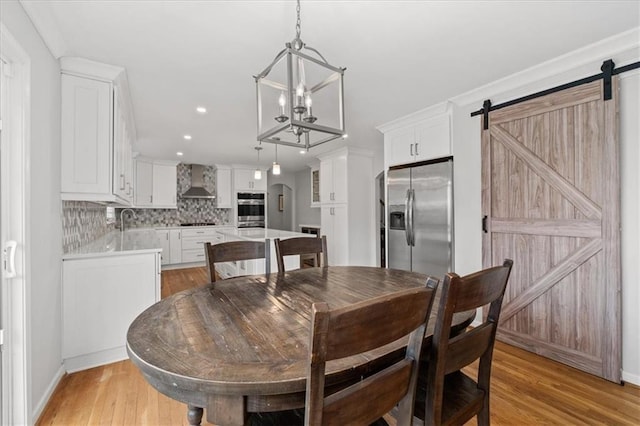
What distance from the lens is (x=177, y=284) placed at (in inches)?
197

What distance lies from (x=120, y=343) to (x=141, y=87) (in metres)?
2.29

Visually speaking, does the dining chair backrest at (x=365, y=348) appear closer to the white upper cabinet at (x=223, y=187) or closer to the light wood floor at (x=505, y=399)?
the light wood floor at (x=505, y=399)

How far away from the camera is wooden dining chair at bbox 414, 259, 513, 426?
0.96 metres

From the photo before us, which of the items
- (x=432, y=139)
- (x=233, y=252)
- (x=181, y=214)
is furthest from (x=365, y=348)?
(x=181, y=214)

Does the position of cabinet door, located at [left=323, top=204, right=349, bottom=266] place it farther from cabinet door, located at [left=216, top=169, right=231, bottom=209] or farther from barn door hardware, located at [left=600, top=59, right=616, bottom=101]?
barn door hardware, located at [left=600, top=59, right=616, bottom=101]

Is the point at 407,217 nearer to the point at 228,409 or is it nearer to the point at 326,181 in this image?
the point at 326,181

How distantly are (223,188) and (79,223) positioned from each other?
13.5 ft

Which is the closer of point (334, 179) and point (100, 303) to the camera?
point (100, 303)

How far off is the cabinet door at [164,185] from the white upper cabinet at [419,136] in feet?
15.9

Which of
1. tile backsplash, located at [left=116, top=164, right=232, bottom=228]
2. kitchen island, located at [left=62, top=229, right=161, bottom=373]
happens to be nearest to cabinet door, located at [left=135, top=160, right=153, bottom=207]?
tile backsplash, located at [left=116, top=164, right=232, bottom=228]

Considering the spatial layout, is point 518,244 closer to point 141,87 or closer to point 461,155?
point 461,155

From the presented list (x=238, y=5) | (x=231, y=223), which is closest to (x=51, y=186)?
(x=238, y=5)

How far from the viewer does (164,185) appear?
6406 mm

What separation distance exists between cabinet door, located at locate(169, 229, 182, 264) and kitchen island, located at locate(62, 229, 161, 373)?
4.04m
